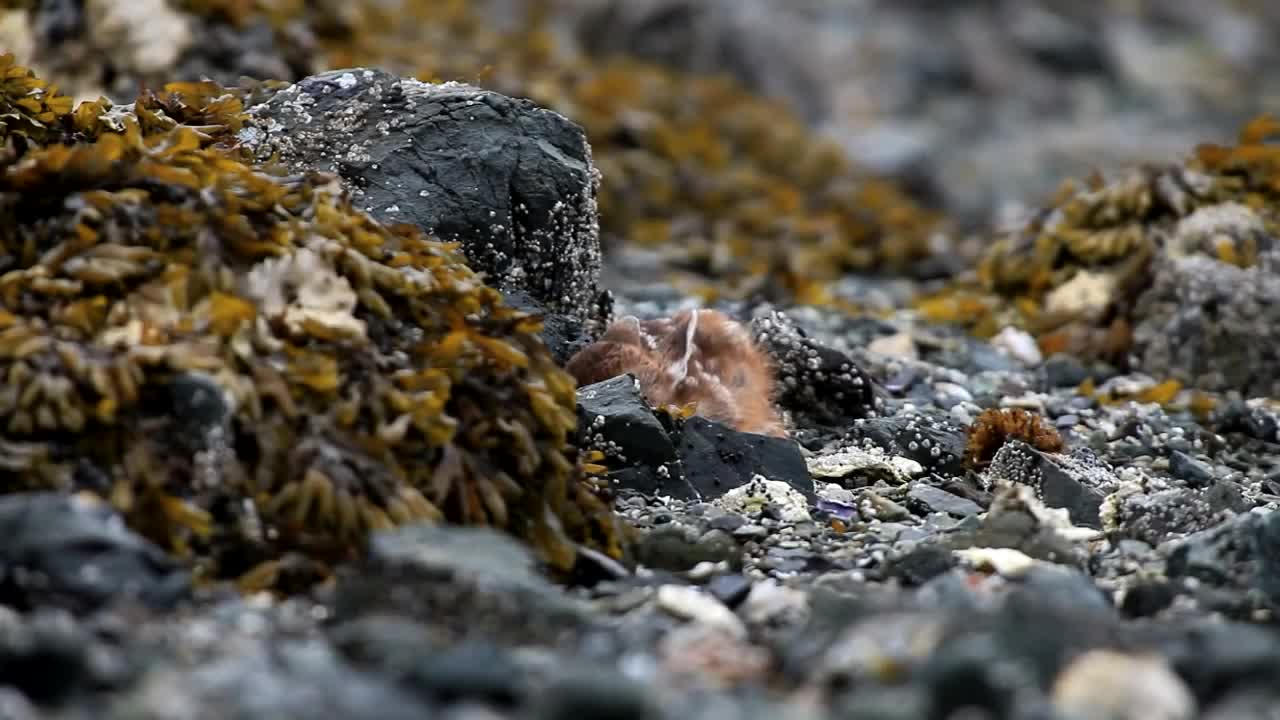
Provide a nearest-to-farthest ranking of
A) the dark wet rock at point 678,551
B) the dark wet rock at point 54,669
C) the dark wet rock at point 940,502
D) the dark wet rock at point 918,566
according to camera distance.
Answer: the dark wet rock at point 54,669 → the dark wet rock at point 918,566 → the dark wet rock at point 678,551 → the dark wet rock at point 940,502

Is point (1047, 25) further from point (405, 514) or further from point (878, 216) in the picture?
point (405, 514)

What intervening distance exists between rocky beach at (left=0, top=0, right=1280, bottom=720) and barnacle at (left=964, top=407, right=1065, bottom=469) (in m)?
0.02

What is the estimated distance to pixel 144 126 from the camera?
18.9 ft

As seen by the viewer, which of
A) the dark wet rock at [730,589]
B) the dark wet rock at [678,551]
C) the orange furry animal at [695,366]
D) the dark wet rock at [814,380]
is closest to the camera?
the dark wet rock at [730,589]

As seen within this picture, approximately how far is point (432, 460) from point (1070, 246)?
562 cm

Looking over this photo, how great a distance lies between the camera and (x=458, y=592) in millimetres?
3725

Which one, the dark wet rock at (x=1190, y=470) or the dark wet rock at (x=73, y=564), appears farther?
the dark wet rock at (x=1190, y=470)

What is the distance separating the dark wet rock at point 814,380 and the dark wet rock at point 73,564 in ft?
10.1

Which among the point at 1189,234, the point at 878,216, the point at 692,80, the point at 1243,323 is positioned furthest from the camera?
the point at 692,80

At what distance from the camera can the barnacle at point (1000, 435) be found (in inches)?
234

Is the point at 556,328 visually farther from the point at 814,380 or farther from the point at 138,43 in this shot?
the point at 138,43

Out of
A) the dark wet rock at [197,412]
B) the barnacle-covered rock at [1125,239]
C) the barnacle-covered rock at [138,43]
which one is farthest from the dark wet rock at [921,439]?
the barnacle-covered rock at [138,43]

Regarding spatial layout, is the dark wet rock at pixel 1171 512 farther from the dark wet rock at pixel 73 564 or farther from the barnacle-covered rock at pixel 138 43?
the barnacle-covered rock at pixel 138 43

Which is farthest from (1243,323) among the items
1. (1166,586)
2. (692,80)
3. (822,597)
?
(692,80)
